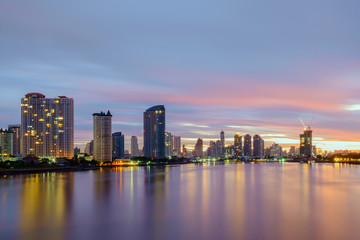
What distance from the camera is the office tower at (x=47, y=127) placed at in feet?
474

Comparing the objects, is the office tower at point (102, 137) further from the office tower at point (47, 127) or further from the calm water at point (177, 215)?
the calm water at point (177, 215)

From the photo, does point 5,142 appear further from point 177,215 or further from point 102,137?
point 177,215

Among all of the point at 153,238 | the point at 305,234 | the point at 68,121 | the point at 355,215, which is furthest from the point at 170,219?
the point at 68,121

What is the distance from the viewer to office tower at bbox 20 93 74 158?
474 feet

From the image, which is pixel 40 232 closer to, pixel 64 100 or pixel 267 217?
pixel 267 217

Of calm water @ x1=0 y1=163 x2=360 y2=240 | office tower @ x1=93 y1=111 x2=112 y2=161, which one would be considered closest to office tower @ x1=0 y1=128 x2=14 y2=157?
office tower @ x1=93 y1=111 x2=112 y2=161

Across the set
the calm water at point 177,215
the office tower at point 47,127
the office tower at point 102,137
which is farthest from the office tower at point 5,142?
the calm water at point 177,215

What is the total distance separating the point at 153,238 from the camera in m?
24.3

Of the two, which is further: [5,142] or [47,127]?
[5,142]

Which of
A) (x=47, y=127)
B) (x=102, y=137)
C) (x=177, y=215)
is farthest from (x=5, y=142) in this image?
(x=177, y=215)

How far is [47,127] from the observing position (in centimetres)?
14725

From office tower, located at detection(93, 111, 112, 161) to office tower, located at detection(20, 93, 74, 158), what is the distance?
32664mm

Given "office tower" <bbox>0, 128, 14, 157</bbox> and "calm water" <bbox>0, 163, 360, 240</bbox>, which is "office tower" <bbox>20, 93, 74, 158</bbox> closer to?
"office tower" <bbox>0, 128, 14, 157</bbox>

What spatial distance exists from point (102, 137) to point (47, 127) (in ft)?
133
